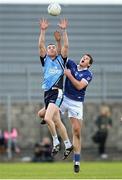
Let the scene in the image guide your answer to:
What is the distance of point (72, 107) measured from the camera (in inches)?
881

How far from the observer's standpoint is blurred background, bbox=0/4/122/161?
3462cm

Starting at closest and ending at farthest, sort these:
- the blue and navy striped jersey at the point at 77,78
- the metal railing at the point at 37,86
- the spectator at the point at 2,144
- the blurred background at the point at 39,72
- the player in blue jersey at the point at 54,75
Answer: the player in blue jersey at the point at 54,75
the blue and navy striped jersey at the point at 77,78
the spectator at the point at 2,144
the blurred background at the point at 39,72
the metal railing at the point at 37,86

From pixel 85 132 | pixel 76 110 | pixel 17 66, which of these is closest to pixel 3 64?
pixel 17 66

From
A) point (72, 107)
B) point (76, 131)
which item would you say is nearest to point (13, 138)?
point (72, 107)

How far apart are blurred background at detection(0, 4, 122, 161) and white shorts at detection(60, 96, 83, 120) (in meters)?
10.6

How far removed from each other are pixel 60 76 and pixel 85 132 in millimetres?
13576

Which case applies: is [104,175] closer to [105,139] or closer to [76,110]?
[76,110]

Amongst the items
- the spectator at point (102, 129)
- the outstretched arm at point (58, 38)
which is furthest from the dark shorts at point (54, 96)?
the spectator at point (102, 129)

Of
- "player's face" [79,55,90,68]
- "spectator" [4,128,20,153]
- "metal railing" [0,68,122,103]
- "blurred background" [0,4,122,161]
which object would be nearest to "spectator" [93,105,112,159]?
"blurred background" [0,4,122,161]

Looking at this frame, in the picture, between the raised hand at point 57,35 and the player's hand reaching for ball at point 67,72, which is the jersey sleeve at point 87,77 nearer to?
the player's hand reaching for ball at point 67,72

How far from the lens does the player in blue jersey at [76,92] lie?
21969 mm

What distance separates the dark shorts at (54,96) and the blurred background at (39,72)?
11.0 meters

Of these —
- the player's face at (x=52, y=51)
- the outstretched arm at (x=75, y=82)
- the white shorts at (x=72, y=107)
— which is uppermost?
the player's face at (x=52, y=51)

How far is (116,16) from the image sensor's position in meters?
40.1
